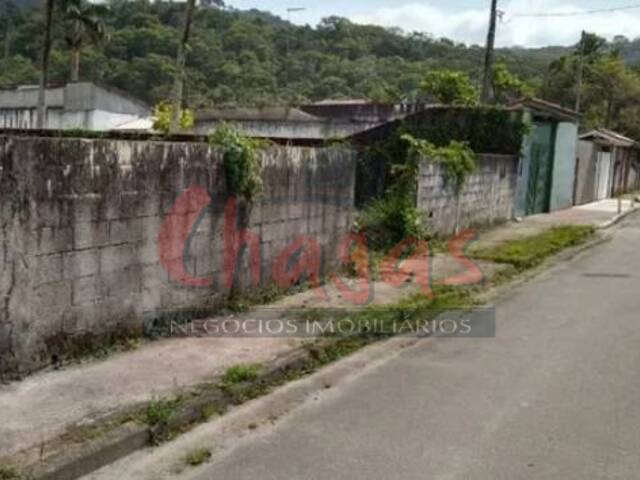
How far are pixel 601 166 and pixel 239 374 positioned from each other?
29.1m

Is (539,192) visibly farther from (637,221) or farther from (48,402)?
(48,402)

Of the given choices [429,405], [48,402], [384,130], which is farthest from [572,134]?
[48,402]

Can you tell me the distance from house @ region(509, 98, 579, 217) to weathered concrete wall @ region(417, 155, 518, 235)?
1.39 meters

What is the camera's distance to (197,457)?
4539 mm

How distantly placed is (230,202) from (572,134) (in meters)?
20.0

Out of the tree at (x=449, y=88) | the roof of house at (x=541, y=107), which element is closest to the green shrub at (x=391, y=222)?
the roof of house at (x=541, y=107)

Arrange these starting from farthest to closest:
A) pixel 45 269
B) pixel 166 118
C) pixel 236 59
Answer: pixel 236 59 < pixel 166 118 < pixel 45 269

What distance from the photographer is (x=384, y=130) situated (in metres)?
17.2

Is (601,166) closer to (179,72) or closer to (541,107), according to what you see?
(541,107)

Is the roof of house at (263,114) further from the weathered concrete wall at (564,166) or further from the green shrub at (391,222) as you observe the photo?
the green shrub at (391,222)

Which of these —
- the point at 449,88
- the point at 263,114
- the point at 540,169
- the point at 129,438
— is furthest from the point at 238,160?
the point at 449,88

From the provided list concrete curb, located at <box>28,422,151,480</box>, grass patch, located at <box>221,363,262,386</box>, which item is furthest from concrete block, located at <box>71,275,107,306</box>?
concrete curb, located at <box>28,422,151,480</box>

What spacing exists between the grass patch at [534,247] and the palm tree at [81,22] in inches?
1163

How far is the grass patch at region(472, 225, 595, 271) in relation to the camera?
42.1ft
